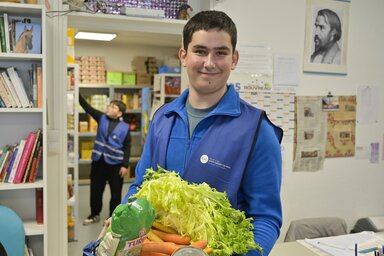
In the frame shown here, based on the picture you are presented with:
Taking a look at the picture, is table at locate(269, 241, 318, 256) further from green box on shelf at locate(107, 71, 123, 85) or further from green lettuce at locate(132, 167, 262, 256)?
green box on shelf at locate(107, 71, 123, 85)

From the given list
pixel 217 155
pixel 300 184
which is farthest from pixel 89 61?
pixel 217 155

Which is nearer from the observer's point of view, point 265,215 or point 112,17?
point 265,215

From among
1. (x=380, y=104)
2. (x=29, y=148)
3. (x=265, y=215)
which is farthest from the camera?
(x=380, y=104)

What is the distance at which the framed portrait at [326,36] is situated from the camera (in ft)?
10.5

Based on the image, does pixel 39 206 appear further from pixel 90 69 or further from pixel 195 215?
pixel 90 69

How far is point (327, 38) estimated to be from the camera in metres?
3.28

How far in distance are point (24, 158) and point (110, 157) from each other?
2468mm

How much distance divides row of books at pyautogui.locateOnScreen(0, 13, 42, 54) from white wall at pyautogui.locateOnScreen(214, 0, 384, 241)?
4.75 ft

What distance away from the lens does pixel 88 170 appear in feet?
24.4

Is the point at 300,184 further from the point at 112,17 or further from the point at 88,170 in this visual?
the point at 88,170

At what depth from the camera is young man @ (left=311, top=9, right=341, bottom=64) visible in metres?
3.24

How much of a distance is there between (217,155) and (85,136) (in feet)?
20.6

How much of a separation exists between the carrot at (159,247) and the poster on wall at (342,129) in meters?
2.70

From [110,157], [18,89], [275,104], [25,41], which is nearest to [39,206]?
[18,89]
